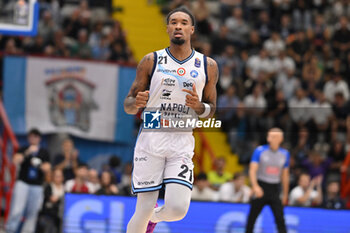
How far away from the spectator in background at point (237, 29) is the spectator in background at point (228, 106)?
2894 mm

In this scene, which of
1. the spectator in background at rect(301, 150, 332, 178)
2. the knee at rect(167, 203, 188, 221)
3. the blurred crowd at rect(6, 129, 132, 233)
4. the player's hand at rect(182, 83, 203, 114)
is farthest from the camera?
the spectator in background at rect(301, 150, 332, 178)

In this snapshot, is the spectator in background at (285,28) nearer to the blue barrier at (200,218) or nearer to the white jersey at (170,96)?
the blue barrier at (200,218)

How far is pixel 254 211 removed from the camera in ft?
38.1

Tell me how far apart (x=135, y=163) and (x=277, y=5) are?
50.4ft

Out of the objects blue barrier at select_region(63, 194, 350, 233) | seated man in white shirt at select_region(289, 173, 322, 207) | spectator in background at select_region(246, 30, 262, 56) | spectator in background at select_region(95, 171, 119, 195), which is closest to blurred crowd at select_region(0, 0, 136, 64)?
spectator in background at select_region(246, 30, 262, 56)

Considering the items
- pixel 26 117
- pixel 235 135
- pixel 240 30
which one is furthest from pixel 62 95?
pixel 240 30

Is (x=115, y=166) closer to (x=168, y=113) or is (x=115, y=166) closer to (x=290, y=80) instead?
(x=290, y=80)

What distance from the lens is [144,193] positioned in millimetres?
7441

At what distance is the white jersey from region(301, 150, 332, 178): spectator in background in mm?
8671

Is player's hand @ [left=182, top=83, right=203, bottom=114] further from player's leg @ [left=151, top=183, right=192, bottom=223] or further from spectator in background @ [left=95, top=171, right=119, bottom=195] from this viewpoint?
spectator in background @ [left=95, top=171, right=119, bottom=195]

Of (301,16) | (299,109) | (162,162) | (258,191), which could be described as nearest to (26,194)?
(258,191)

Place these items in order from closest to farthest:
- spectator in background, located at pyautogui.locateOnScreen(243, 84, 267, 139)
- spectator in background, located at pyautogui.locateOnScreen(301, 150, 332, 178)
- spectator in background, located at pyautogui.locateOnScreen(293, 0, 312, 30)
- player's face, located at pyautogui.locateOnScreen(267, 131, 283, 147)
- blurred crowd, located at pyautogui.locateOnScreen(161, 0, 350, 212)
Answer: player's face, located at pyautogui.locateOnScreen(267, 131, 283, 147) → spectator in background, located at pyautogui.locateOnScreen(301, 150, 332, 178) → blurred crowd, located at pyautogui.locateOnScreen(161, 0, 350, 212) → spectator in background, located at pyautogui.locateOnScreen(243, 84, 267, 139) → spectator in background, located at pyautogui.locateOnScreen(293, 0, 312, 30)

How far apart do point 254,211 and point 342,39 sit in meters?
11.1

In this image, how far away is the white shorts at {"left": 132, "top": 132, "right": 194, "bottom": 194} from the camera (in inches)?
290
